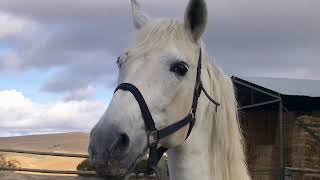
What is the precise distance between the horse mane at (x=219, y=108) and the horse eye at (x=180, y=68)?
7cm

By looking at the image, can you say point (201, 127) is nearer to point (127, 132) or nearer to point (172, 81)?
point (172, 81)

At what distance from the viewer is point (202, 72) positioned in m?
2.61

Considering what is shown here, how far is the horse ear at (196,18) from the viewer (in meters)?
2.44

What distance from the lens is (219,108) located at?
2629mm

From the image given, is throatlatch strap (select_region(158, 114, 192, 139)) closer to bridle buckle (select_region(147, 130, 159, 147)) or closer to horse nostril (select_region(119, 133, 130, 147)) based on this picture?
bridle buckle (select_region(147, 130, 159, 147))

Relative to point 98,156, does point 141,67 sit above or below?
above

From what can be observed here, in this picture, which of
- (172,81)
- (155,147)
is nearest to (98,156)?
(155,147)

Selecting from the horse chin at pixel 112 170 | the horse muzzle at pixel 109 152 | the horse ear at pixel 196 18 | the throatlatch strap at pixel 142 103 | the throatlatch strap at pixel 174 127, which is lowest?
the horse chin at pixel 112 170

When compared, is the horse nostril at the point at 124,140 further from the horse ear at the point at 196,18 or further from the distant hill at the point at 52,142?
the distant hill at the point at 52,142

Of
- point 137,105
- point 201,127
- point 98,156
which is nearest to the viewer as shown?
point 98,156

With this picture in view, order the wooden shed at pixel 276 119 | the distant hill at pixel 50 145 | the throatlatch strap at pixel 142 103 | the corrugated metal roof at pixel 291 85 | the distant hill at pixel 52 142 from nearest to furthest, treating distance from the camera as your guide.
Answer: the throatlatch strap at pixel 142 103 < the wooden shed at pixel 276 119 < the corrugated metal roof at pixel 291 85 < the distant hill at pixel 50 145 < the distant hill at pixel 52 142

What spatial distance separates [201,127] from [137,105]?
477mm

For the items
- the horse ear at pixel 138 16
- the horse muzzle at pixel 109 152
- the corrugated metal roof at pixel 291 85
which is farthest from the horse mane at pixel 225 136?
the corrugated metal roof at pixel 291 85

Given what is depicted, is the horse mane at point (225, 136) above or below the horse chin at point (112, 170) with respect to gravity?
above
